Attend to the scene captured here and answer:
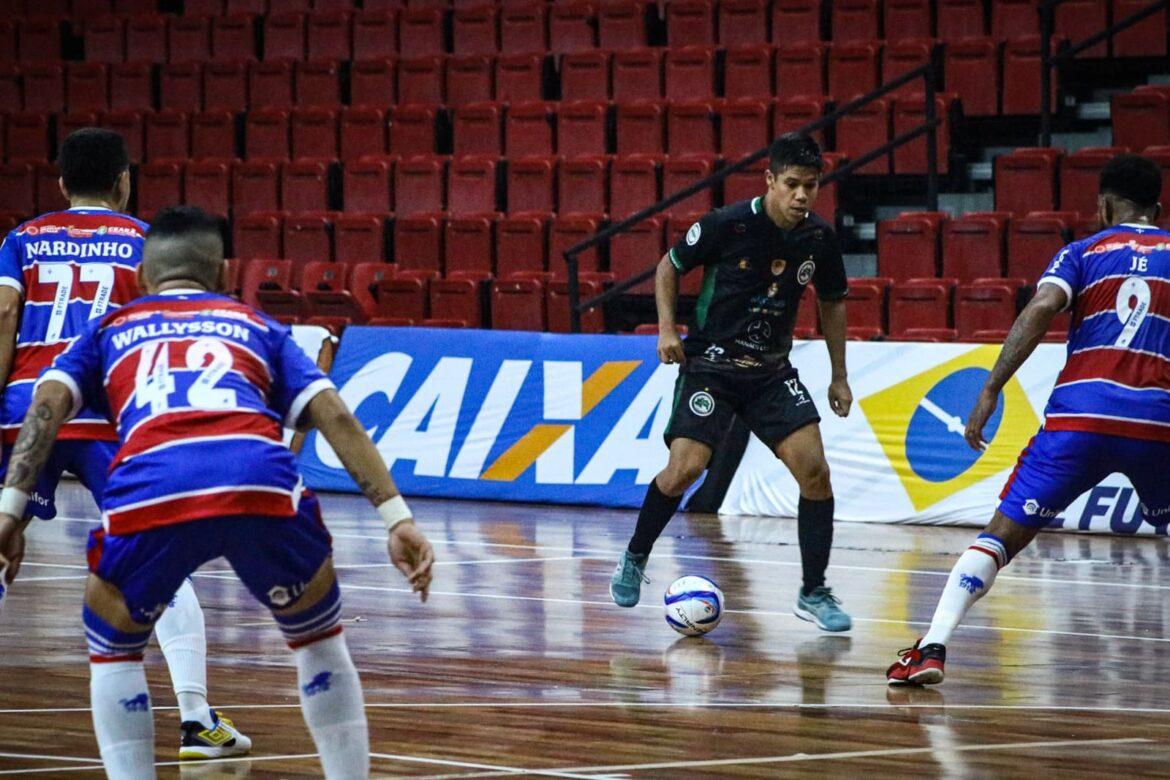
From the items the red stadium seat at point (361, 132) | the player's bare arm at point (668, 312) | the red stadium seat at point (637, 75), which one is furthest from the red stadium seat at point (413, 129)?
the player's bare arm at point (668, 312)

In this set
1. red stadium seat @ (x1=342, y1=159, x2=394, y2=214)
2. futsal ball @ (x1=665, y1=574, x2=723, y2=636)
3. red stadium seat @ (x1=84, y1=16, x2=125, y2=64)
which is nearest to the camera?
futsal ball @ (x1=665, y1=574, x2=723, y2=636)

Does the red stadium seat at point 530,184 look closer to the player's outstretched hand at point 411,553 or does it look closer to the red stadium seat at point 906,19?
the red stadium seat at point 906,19

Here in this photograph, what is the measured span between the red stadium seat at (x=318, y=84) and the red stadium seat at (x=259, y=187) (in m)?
1.29

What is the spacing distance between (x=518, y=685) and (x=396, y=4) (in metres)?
16.5

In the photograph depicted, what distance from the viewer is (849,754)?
5.57 metres

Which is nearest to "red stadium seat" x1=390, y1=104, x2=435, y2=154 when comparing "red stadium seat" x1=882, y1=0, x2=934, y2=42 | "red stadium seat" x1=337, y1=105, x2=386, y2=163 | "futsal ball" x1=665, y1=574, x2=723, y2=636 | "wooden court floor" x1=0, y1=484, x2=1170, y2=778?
"red stadium seat" x1=337, y1=105, x2=386, y2=163

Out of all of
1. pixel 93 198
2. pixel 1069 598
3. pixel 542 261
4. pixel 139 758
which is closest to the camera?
pixel 139 758

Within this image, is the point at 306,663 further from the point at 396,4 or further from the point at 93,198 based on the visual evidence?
the point at 396,4

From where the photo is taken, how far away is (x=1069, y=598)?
982cm

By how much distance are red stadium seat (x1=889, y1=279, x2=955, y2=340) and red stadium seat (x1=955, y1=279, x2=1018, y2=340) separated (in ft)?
0.46

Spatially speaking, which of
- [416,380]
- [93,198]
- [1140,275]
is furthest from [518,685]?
[416,380]

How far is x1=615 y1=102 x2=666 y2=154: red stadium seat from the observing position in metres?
18.2

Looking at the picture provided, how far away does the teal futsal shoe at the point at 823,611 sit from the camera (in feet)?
27.6

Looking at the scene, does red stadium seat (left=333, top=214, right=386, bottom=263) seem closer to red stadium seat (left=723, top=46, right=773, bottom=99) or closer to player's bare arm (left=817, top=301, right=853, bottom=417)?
red stadium seat (left=723, top=46, right=773, bottom=99)
